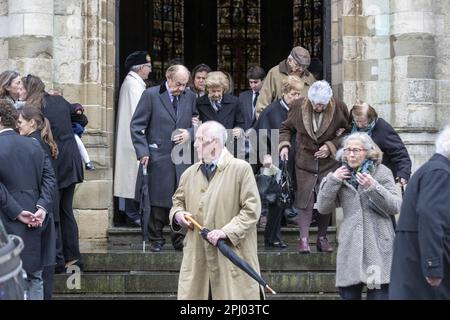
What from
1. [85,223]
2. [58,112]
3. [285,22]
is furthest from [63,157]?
[285,22]

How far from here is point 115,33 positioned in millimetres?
15164

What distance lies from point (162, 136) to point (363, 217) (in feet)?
11.2

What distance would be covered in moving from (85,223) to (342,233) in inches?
200

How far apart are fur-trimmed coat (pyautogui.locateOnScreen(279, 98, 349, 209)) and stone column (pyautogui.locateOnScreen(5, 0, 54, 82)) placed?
331 cm

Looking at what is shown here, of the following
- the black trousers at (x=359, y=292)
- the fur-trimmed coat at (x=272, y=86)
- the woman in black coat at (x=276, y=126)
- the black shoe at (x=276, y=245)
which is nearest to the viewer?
the black trousers at (x=359, y=292)

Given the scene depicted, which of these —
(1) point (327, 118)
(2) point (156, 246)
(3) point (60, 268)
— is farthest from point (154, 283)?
(1) point (327, 118)

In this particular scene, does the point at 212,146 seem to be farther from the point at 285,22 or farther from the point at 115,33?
the point at 285,22

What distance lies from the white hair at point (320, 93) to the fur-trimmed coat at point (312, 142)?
16cm

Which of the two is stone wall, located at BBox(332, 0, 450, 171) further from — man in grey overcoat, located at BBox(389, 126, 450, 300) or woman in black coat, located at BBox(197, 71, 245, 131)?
man in grey overcoat, located at BBox(389, 126, 450, 300)

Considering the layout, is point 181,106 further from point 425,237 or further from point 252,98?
point 425,237

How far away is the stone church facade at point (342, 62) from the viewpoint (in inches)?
568

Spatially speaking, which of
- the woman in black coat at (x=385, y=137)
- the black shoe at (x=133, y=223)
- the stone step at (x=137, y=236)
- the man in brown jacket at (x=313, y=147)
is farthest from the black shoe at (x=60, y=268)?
the woman in black coat at (x=385, y=137)

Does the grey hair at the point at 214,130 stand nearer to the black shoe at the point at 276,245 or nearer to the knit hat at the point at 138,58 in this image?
the black shoe at the point at 276,245

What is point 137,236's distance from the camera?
14.4 metres
